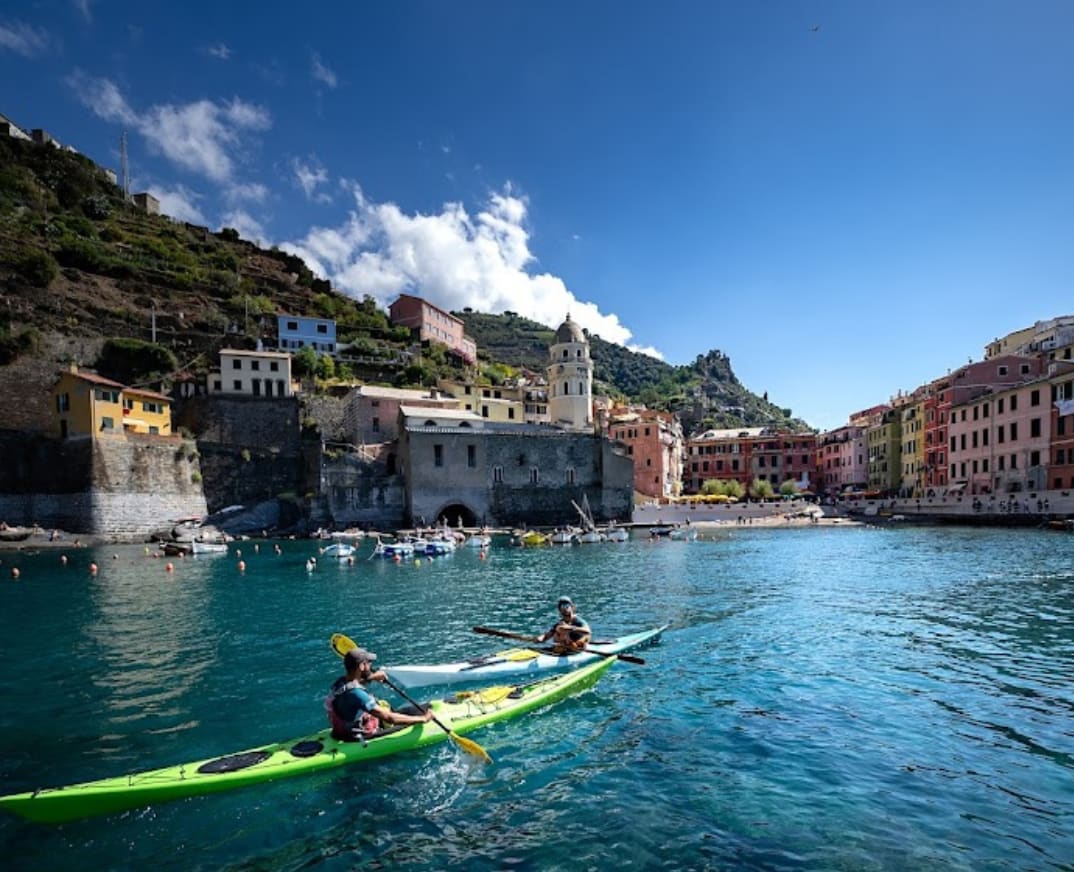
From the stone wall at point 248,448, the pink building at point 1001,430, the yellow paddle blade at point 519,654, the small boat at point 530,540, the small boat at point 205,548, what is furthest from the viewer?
the stone wall at point 248,448

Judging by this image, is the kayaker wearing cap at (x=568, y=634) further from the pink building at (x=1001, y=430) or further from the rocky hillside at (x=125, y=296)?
the pink building at (x=1001, y=430)

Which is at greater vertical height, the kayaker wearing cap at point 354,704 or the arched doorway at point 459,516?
the kayaker wearing cap at point 354,704

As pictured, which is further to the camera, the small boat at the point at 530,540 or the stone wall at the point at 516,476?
the stone wall at the point at 516,476

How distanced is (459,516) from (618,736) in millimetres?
44415

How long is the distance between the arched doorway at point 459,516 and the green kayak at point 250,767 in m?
42.8

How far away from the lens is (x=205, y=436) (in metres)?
47.7

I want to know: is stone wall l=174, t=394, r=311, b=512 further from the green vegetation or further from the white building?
the green vegetation

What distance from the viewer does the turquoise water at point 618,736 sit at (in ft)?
19.8

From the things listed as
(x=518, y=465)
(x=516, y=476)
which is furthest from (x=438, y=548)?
(x=518, y=465)

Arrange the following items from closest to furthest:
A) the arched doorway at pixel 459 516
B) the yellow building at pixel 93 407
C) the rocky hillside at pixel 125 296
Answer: the yellow building at pixel 93 407, the rocky hillside at pixel 125 296, the arched doorway at pixel 459 516

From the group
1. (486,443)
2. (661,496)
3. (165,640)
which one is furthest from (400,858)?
(661,496)

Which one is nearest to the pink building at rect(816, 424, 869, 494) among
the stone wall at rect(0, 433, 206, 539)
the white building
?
the white building

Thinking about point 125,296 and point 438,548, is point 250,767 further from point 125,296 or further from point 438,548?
point 125,296

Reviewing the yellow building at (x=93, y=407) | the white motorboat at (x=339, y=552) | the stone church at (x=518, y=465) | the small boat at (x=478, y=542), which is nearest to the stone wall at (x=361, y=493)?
the stone church at (x=518, y=465)
